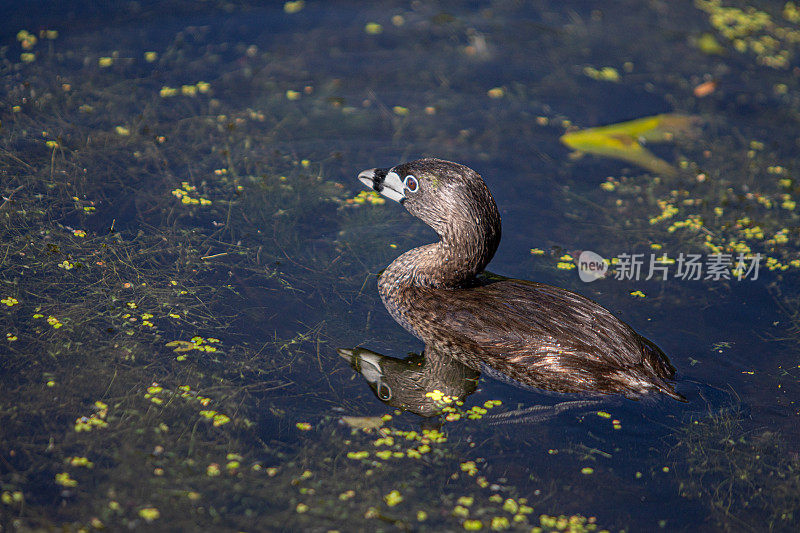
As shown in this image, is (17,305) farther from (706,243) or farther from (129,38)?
(706,243)

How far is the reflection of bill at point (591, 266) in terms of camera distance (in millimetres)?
6561

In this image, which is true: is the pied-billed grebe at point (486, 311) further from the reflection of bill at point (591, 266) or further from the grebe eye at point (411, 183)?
the reflection of bill at point (591, 266)

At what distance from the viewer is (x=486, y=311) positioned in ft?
18.2

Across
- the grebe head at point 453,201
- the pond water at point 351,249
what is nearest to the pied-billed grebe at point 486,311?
the grebe head at point 453,201

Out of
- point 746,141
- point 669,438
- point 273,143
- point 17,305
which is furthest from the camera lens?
point 746,141

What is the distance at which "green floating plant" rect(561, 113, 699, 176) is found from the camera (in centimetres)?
812

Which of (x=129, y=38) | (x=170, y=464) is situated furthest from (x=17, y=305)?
(x=129, y=38)

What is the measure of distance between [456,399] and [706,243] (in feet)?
10.7

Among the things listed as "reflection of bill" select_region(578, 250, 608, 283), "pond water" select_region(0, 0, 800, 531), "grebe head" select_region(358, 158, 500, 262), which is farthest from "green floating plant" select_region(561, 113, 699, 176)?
"grebe head" select_region(358, 158, 500, 262)

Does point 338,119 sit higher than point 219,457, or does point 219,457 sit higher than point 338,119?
point 338,119

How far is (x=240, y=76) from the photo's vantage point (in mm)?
8742

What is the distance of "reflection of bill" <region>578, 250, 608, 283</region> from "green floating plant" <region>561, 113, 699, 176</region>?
5.92 feet

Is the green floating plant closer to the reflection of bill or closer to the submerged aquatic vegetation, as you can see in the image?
the reflection of bill

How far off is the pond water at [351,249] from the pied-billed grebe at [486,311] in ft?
0.62
